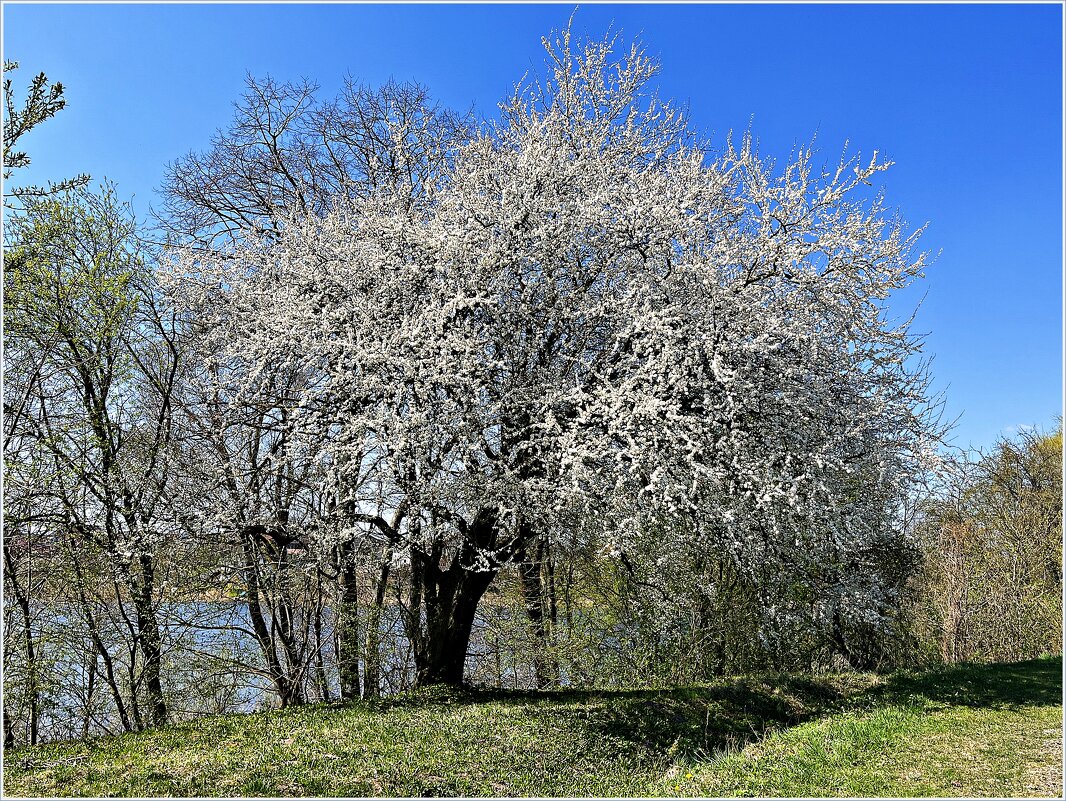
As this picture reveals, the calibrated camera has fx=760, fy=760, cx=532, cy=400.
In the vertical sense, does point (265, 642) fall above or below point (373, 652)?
above

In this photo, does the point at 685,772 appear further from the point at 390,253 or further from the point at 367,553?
the point at 390,253

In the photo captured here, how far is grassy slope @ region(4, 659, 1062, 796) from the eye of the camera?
5.58 metres

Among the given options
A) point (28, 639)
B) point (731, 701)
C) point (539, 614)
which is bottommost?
point (731, 701)

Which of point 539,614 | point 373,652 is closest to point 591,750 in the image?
point 373,652

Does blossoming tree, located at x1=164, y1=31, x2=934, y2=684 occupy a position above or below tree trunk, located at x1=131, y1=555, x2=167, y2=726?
above

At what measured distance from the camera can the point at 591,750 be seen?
6812 mm

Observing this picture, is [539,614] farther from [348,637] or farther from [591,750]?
[591,750]

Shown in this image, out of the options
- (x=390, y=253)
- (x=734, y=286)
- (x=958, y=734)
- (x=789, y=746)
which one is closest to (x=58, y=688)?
(x=390, y=253)

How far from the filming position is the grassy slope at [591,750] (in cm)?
558

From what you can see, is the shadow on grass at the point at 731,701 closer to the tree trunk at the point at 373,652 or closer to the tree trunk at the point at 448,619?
the tree trunk at the point at 448,619

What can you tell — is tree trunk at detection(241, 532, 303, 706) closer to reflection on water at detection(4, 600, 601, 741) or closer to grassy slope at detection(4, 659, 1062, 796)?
reflection on water at detection(4, 600, 601, 741)

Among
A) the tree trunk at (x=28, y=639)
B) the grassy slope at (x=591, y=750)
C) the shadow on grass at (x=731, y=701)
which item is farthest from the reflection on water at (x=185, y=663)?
the shadow on grass at (x=731, y=701)

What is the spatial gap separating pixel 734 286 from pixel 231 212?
952cm

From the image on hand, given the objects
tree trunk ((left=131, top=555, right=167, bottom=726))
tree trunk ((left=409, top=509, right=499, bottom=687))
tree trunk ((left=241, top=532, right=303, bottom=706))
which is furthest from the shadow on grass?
tree trunk ((left=131, top=555, right=167, bottom=726))
